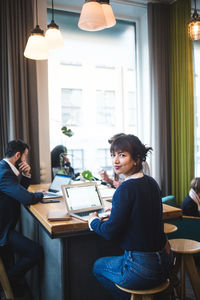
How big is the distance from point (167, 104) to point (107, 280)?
304 cm

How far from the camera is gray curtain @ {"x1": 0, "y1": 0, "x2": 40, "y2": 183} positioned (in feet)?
11.3

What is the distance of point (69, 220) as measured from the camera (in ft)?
6.37

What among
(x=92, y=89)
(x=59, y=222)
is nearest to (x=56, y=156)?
(x=92, y=89)

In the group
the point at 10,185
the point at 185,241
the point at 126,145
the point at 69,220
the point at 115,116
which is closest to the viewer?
the point at 126,145

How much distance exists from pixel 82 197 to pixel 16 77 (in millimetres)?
1884

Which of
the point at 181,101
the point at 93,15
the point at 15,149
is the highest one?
the point at 93,15

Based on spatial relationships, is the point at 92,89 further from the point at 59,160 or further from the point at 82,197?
the point at 82,197

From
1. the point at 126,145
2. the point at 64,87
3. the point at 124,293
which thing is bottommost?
the point at 124,293

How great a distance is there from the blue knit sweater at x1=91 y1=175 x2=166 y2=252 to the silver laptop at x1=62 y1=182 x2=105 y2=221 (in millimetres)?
472

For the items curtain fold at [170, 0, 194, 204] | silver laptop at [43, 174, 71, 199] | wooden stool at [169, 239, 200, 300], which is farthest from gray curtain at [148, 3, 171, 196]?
wooden stool at [169, 239, 200, 300]

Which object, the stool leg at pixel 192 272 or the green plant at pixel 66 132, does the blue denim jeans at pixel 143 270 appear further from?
the green plant at pixel 66 132

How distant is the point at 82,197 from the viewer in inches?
86.2

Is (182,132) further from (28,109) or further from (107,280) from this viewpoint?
(107,280)

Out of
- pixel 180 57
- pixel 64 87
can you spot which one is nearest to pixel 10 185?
pixel 64 87
